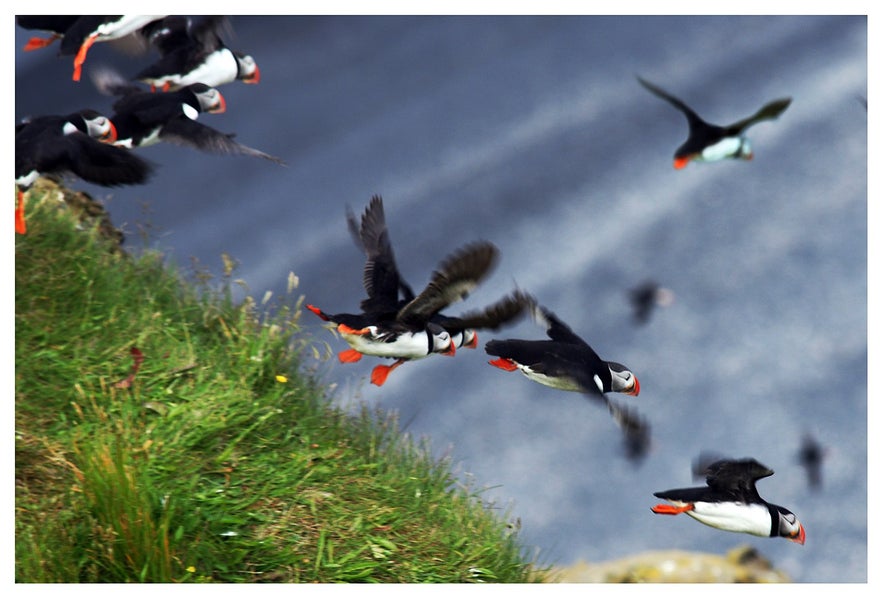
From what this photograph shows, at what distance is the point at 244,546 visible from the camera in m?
4.48

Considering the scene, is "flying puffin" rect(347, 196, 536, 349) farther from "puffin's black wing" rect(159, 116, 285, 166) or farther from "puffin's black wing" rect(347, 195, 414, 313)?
"puffin's black wing" rect(159, 116, 285, 166)

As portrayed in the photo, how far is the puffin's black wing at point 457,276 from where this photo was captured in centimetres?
404

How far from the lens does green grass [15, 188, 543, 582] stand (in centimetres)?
424

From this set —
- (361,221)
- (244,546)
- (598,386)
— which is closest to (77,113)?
(361,221)

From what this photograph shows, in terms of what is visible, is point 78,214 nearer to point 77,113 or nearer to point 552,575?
point 77,113

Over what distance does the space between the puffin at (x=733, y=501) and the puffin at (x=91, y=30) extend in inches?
142

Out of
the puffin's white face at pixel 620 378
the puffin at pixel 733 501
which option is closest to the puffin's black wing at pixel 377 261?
the puffin's white face at pixel 620 378

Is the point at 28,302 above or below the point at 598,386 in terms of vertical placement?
above

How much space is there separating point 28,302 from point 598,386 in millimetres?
3116

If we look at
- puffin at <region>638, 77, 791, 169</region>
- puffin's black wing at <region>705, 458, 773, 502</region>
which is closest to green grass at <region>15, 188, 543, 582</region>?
puffin's black wing at <region>705, 458, 773, 502</region>

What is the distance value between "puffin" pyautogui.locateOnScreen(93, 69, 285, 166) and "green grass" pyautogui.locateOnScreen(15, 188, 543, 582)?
2.78 feet

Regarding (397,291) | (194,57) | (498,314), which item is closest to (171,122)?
(194,57)

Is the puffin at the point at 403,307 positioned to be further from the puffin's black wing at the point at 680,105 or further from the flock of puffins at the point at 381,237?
the puffin's black wing at the point at 680,105

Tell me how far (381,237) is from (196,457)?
140cm
